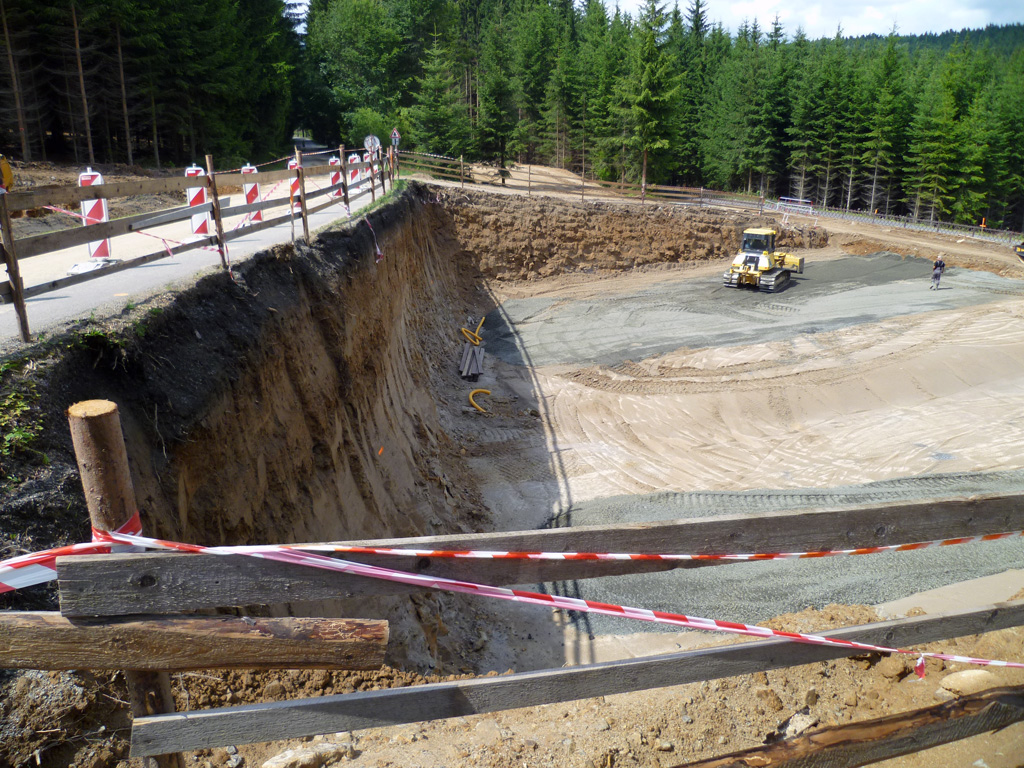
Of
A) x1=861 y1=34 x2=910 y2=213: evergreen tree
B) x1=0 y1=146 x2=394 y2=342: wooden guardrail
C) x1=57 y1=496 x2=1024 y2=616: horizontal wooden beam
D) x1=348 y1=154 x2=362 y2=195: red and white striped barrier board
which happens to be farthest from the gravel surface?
x1=861 y1=34 x2=910 y2=213: evergreen tree

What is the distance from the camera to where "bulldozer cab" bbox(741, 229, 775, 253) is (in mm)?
27953

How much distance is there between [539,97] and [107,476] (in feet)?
225

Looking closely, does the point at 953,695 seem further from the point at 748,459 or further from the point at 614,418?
the point at 614,418

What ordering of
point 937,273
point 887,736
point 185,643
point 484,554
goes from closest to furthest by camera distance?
1. point 185,643
2. point 484,554
3. point 887,736
4. point 937,273

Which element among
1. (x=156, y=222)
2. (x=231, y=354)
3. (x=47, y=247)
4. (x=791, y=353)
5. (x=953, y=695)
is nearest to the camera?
(x=953, y=695)

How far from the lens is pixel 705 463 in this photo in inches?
622

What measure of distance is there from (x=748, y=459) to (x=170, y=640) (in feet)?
49.3

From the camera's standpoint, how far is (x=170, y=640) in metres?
2.52

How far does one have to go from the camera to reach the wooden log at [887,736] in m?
3.34

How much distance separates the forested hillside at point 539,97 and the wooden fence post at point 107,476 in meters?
31.3

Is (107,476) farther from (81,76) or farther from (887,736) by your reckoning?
(81,76)

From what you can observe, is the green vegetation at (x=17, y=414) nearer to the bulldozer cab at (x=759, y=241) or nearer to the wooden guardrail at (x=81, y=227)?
the wooden guardrail at (x=81, y=227)

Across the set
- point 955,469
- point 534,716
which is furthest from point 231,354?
point 955,469

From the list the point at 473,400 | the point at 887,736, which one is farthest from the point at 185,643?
the point at 473,400
